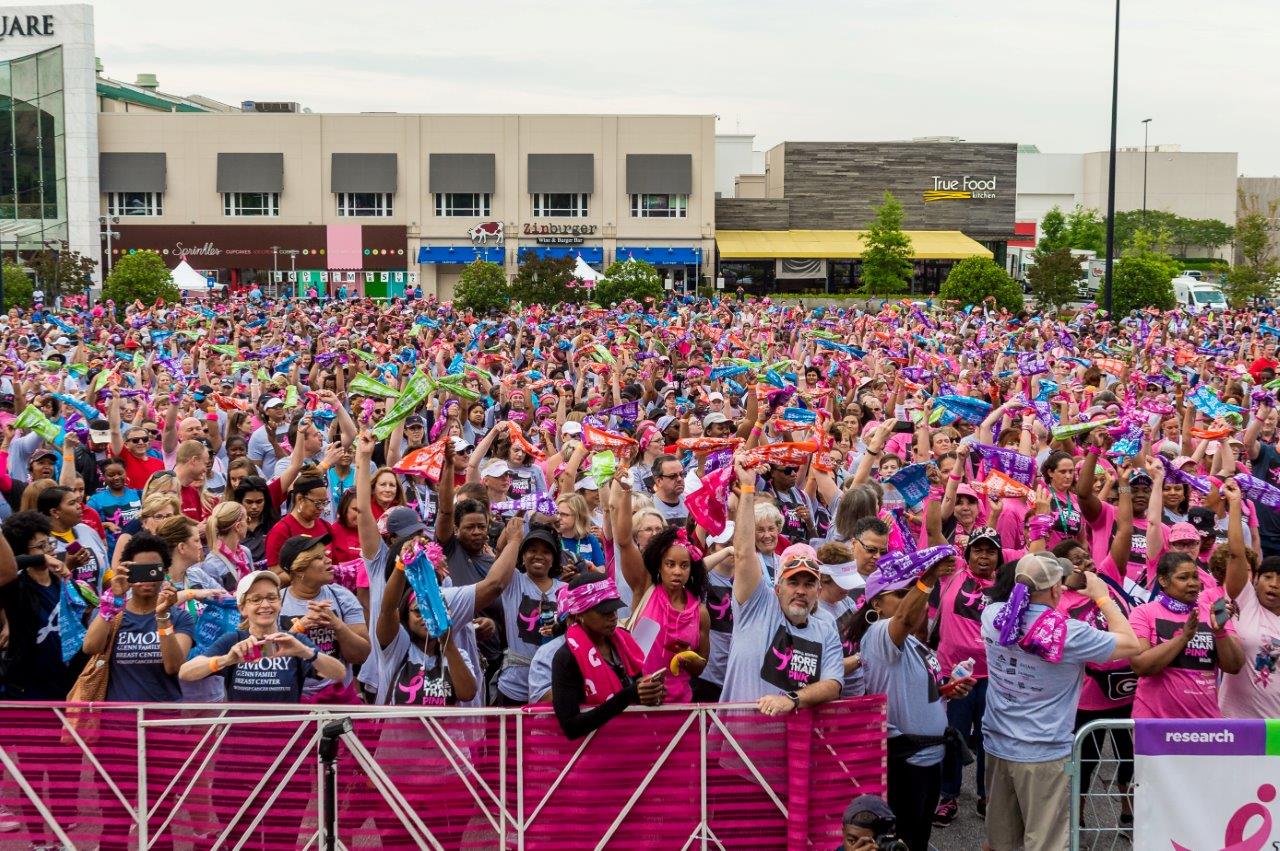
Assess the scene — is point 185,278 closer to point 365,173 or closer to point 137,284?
point 137,284

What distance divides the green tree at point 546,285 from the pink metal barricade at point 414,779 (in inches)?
1416

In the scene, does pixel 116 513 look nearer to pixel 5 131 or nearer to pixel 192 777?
pixel 192 777

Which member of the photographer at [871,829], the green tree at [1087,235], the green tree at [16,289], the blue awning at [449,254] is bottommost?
the photographer at [871,829]

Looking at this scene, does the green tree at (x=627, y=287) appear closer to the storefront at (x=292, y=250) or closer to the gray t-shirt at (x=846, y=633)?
the storefront at (x=292, y=250)

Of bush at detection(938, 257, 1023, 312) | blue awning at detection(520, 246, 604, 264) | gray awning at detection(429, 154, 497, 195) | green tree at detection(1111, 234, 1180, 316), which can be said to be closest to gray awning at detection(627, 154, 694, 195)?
blue awning at detection(520, 246, 604, 264)

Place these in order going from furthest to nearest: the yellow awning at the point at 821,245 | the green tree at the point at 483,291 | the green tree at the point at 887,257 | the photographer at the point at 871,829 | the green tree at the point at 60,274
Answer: the yellow awning at the point at 821,245 < the green tree at the point at 887,257 < the green tree at the point at 60,274 < the green tree at the point at 483,291 < the photographer at the point at 871,829

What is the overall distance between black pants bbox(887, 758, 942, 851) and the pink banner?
62.1 metres

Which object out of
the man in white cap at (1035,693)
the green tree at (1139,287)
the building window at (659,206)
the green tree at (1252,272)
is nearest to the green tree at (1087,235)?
the building window at (659,206)

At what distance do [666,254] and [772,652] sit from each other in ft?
200

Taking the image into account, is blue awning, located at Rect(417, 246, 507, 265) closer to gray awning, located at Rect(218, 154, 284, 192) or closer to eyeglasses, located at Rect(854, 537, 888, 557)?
gray awning, located at Rect(218, 154, 284, 192)

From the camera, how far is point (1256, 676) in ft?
22.1

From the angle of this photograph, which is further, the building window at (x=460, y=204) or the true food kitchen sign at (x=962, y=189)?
the true food kitchen sign at (x=962, y=189)

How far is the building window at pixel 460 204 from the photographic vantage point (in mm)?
65875

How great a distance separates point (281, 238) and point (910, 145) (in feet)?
105
